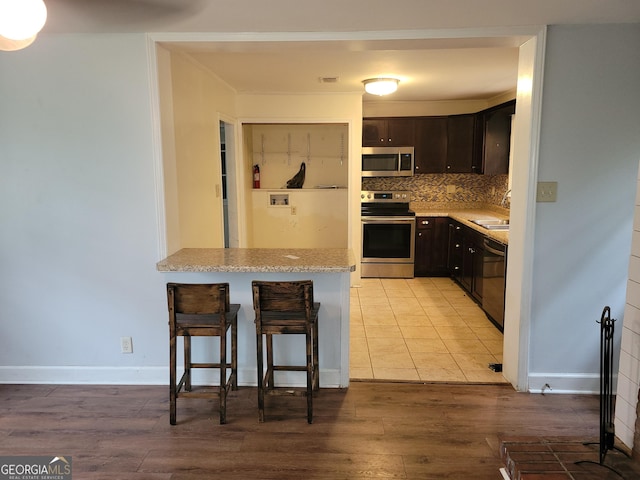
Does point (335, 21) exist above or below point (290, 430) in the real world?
above

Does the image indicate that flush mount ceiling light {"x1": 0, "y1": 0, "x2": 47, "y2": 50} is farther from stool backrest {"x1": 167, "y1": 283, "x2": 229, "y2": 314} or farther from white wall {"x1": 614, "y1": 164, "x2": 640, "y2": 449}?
white wall {"x1": 614, "y1": 164, "x2": 640, "y2": 449}

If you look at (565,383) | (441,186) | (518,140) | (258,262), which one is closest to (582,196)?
(518,140)

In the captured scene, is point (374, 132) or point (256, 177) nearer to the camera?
point (374, 132)

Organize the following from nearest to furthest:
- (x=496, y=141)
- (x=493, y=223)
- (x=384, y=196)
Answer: (x=493, y=223)
(x=496, y=141)
(x=384, y=196)

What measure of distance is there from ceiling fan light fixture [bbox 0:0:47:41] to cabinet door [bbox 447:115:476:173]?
16.0 ft

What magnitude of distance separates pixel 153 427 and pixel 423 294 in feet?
10.9

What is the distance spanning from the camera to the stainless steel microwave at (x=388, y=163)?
5613 millimetres

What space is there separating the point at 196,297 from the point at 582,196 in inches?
91.0

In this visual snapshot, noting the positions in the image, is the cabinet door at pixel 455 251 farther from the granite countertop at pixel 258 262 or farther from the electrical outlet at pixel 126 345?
the electrical outlet at pixel 126 345

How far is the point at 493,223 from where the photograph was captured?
4465 millimetres

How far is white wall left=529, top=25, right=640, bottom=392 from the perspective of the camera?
8.23 ft

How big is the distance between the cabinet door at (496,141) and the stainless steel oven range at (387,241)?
108 cm

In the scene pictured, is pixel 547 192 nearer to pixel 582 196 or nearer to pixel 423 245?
pixel 582 196

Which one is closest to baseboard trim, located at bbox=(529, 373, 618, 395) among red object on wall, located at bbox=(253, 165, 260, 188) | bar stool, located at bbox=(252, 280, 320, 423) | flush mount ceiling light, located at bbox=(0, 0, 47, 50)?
bar stool, located at bbox=(252, 280, 320, 423)
